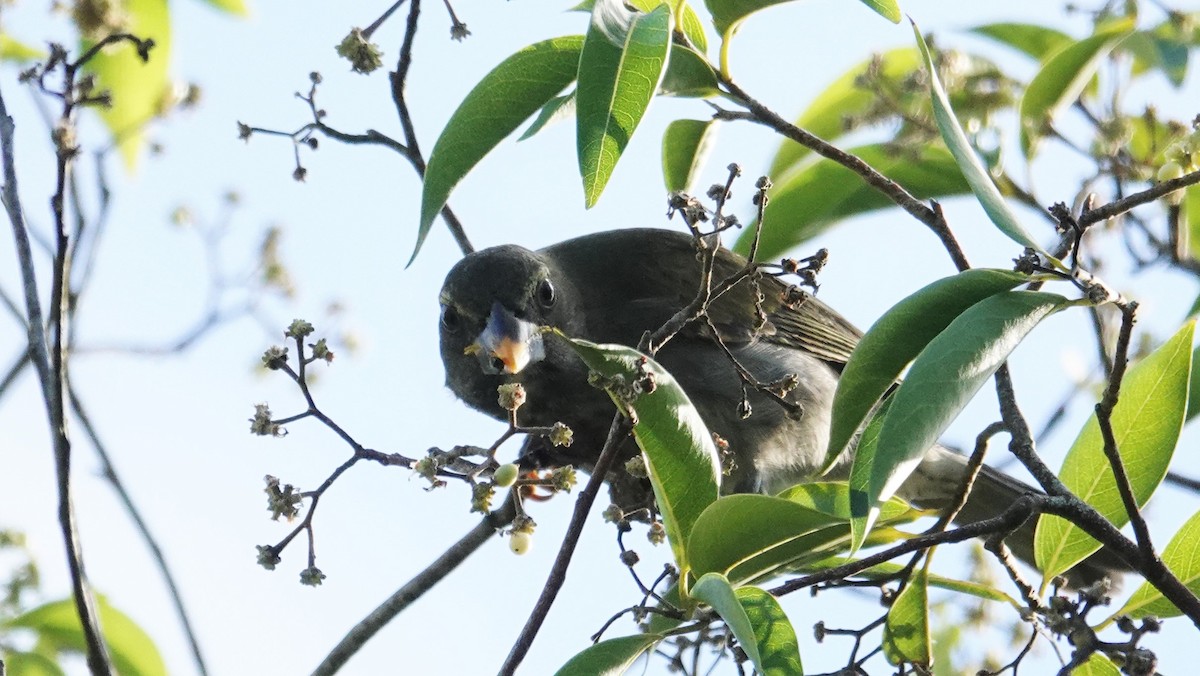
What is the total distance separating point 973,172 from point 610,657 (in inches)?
37.0

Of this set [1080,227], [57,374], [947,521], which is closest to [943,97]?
[1080,227]

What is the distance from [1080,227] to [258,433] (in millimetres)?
1413

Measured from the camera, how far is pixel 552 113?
7.95ft

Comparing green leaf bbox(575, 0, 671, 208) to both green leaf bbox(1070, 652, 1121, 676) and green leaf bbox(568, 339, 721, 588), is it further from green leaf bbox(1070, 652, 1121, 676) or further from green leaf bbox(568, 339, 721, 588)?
green leaf bbox(1070, 652, 1121, 676)

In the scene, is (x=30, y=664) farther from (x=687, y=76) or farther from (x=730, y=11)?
(x=730, y=11)

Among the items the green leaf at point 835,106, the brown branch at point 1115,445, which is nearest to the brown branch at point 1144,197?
the brown branch at point 1115,445

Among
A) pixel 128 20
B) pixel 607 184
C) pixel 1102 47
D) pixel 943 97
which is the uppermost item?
pixel 1102 47

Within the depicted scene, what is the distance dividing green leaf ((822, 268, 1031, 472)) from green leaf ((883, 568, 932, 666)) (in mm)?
595

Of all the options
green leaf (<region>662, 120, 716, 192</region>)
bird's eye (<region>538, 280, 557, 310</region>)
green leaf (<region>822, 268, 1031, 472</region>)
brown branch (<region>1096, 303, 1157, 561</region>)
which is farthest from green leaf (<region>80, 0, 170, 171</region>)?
brown branch (<region>1096, 303, 1157, 561</region>)

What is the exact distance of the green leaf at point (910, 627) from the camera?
2.41m

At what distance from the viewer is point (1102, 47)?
10.2ft

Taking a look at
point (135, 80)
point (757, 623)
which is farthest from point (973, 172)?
point (135, 80)

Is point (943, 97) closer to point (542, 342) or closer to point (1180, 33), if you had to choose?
point (1180, 33)

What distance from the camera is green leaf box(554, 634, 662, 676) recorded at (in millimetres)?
1977
